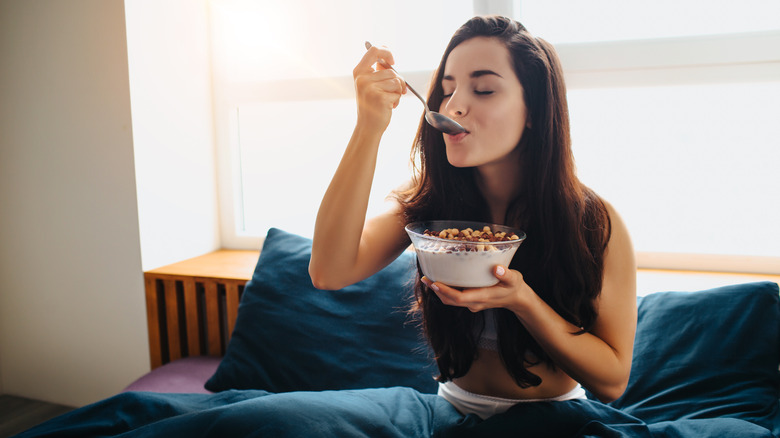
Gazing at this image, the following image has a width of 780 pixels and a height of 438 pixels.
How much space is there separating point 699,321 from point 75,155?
7.75ft

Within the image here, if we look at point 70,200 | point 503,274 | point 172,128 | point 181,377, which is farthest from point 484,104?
point 70,200

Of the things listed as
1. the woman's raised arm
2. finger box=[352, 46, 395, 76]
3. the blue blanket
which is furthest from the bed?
finger box=[352, 46, 395, 76]

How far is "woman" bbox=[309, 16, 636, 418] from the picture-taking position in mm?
989

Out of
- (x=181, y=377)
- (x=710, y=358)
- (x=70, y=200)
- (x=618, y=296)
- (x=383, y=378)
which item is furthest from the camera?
(x=70, y=200)

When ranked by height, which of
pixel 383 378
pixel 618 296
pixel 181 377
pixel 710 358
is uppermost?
pixel 618 296

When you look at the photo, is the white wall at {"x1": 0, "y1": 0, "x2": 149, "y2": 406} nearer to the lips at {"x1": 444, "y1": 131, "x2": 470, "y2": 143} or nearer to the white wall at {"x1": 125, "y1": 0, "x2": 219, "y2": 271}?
the white wall at {"x1": 125, "y1": 0, "x2": 219, "y2": 271}

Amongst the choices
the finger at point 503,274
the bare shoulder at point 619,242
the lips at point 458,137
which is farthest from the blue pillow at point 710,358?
the lips at point 458,137

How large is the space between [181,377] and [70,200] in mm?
956

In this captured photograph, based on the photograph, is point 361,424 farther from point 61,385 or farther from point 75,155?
point 61,385

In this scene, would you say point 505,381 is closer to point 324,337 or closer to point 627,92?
point 324,337

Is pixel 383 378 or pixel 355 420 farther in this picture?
pixel 383 378

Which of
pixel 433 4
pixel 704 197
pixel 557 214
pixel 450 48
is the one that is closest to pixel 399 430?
pixel 557 214

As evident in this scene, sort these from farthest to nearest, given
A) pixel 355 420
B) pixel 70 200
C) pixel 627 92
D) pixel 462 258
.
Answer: pixel 70 200, pixel 627 92, pixel 355 420, pixel 462 258

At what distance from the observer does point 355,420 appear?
93 centimetres
